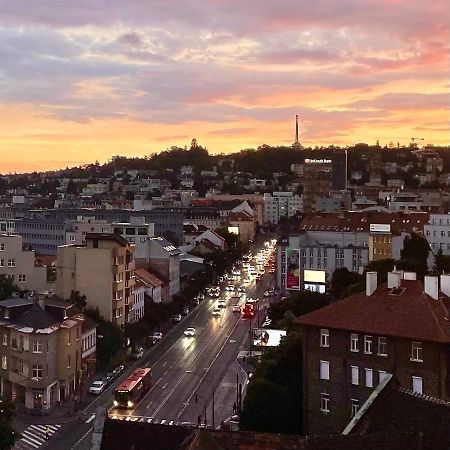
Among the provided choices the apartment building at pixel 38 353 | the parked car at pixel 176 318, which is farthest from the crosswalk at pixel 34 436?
the parked car at pixel 176 318

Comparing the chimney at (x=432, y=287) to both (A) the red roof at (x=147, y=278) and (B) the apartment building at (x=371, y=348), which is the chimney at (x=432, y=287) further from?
(A) the red roof at (x=147, y=278)

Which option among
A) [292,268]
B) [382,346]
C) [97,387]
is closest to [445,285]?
[382,346]

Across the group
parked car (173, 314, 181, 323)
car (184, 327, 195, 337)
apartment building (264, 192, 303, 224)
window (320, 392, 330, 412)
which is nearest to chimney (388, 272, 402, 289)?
window (320, 392, 330, 412)

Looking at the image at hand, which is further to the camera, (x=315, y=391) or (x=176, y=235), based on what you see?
(x=176, y=235)

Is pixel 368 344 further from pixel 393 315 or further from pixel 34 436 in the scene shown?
pixel 34 436

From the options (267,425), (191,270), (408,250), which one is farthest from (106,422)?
(191,270)

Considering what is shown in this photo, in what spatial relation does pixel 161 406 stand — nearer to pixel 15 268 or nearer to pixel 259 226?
pixel 15 268
